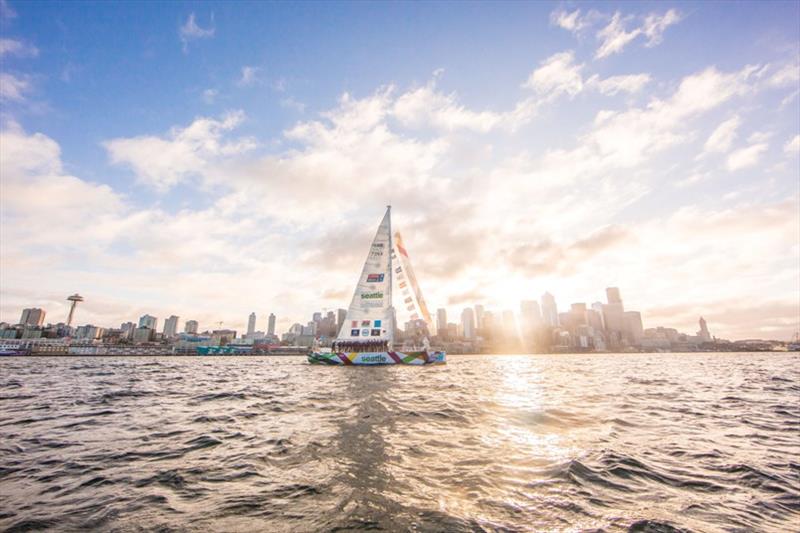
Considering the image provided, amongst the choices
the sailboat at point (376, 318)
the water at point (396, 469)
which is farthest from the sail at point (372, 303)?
the water at point (396, 469)

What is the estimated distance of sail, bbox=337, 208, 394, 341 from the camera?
48.2 meters

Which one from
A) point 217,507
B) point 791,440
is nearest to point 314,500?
point 217,507

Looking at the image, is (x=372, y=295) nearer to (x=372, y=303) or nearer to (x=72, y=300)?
(x=372, y=303)

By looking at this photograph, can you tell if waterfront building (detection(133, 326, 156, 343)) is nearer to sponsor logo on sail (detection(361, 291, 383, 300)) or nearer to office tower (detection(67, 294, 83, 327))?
office tower (detection(67, 294, 83, 327))

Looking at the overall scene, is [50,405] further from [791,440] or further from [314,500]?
[791,440]

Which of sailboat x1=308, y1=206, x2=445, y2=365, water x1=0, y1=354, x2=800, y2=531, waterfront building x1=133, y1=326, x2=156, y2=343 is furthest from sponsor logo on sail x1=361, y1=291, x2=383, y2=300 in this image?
waterfront building x1=133, y1=326, x2=156, y2=343

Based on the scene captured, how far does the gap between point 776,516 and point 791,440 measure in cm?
781

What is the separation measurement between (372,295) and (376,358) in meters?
8.68

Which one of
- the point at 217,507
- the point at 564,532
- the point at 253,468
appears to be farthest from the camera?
the point at 253,468

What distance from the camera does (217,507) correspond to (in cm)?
517

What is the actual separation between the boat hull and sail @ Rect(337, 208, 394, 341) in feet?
7.69

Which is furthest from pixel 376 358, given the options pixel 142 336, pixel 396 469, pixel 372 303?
pixel 142 336

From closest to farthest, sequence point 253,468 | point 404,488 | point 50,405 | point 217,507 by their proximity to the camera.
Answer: point 217,507 → point 404,488 → point 253,468 → point 50,405

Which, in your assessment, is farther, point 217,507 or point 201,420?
point 201,420
